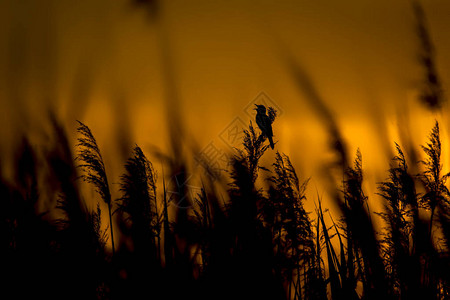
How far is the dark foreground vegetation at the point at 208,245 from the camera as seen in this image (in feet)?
10.2

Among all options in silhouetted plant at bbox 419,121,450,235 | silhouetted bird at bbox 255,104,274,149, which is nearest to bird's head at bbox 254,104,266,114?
silhouetted bird at bbox 255,104,274,149

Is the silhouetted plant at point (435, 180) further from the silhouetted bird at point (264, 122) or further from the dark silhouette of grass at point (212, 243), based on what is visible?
the silhouetted bird at point (264, 122)

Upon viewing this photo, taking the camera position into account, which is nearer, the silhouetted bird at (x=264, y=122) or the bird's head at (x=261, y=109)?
the silhouetted bird at (x=264, y=122)

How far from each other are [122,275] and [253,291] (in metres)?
1.03

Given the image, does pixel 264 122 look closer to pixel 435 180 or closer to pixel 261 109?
pixel 261 109

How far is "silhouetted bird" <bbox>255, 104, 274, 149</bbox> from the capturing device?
3.44m

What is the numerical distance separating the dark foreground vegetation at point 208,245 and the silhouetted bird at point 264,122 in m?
0.14

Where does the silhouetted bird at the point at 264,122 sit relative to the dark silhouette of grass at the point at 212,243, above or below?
above

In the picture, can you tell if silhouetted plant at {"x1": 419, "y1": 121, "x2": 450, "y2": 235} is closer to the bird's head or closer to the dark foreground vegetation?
the dark foreground vegetation

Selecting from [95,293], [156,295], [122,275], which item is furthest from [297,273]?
[95,293]

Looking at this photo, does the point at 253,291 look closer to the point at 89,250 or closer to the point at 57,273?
the point at 89,250

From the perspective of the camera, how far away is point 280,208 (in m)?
3.49

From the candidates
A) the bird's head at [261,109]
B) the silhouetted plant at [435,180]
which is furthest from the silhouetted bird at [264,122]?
the silhouetted plant at [435,180]

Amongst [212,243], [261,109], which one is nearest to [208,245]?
[212,243]
